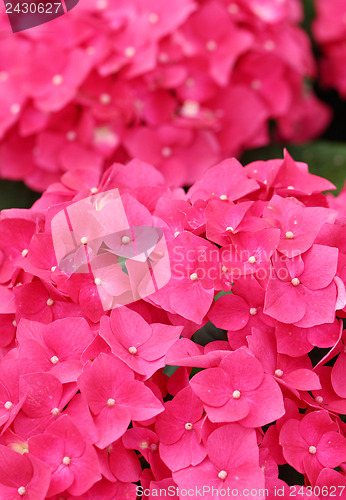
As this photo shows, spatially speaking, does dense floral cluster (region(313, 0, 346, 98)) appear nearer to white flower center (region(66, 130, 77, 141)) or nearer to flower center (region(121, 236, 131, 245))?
→ white flower center (region(66, 130, 77, 141))

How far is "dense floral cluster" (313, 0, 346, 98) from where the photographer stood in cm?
138

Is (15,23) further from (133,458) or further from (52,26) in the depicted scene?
(133,458)

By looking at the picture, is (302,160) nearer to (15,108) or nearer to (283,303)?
(15,108)

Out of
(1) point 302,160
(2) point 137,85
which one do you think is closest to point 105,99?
(2) point 137,85

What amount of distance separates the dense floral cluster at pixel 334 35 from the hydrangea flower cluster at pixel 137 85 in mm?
303

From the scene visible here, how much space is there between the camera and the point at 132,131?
1038 mm

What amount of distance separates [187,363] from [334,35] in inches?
45.2

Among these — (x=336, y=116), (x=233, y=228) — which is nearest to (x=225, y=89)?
(x=336, y=116)

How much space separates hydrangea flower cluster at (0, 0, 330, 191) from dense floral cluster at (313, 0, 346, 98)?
0.30 metres

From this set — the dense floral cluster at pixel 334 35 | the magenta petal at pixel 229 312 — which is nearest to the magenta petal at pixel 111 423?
the magenta petal at pixel 229 312

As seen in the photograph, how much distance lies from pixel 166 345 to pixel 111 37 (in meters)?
0.69

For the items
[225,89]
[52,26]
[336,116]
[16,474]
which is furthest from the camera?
[336,116]

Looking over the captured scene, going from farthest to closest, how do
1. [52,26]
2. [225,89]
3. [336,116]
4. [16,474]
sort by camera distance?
[336,116] → [225,89] → [52,26] → [16,474]

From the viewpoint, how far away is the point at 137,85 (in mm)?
1021
